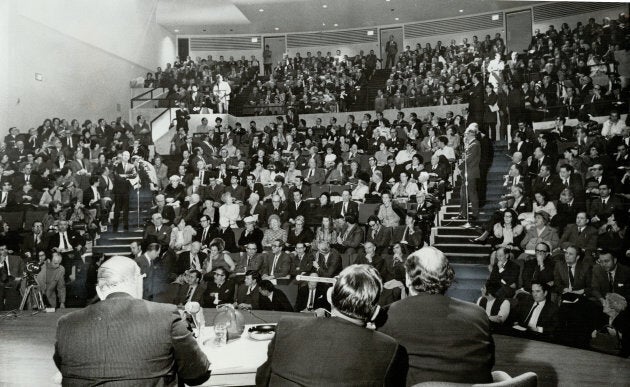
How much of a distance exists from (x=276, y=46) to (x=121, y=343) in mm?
14206

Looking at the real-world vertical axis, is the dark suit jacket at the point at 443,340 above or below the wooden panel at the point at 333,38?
below

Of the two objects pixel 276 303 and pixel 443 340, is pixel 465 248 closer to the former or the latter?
pixel 276 303

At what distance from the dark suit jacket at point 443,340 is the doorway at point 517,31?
12.4 m

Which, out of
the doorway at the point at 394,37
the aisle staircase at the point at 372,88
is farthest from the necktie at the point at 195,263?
the doorway at the point at 394,37

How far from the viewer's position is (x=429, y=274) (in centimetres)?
178

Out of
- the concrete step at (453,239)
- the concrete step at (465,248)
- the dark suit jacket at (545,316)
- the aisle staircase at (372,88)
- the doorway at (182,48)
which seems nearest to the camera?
the dark suit jacket at (545,316)

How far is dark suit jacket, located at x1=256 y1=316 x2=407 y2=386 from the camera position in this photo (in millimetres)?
1479

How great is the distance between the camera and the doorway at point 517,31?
12.6 meters

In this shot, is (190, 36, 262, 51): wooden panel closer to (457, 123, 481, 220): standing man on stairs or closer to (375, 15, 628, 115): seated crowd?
(375, 15, 628, 115): seated crowd

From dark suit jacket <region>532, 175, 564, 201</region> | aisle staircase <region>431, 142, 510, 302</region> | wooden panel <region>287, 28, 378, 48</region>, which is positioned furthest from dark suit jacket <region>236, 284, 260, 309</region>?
wooden panel <region>287, 28, 378, 48</region>

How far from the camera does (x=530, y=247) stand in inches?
236

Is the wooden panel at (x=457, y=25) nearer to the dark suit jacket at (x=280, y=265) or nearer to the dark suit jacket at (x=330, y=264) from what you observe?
the dark suit jacket at (x=330, y=264)

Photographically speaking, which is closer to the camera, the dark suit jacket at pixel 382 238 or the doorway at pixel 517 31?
the dark suit jacket at pixel 382 238

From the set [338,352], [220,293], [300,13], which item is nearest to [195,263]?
[220,293]
